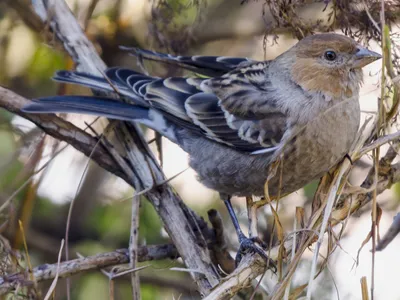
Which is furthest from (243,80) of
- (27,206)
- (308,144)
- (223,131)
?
(27,206)

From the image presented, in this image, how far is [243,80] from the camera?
3379mm

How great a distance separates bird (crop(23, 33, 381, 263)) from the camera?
3.00 m

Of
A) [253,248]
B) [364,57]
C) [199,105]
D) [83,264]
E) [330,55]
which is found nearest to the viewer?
[253,248]

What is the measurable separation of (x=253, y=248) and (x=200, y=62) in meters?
1.11

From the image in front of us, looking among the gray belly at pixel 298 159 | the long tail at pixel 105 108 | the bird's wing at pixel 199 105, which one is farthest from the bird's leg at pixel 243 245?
the long tail at pixel 105 108

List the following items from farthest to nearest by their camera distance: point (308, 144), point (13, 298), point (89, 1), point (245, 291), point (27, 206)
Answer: point (89, 1) < point (27, 206) < point (245, 291) < point (308, 144) < point (13, 298)

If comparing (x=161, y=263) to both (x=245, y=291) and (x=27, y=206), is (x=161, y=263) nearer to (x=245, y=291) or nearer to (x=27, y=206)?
(x=245, y=291)

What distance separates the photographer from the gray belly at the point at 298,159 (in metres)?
2.94

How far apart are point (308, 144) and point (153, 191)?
2.20ft

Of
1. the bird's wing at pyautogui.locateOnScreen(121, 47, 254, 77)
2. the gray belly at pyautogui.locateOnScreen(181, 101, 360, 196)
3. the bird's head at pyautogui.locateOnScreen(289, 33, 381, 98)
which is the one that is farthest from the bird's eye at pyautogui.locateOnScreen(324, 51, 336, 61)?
the bird's wing at pyautogui.locateOnScreen(121, 47, 254, 77)

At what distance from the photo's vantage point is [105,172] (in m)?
3.98

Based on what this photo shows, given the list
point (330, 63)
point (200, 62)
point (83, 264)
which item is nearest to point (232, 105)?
point (200, 62)

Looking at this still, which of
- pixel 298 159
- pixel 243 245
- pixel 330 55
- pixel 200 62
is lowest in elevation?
pixel 243 245

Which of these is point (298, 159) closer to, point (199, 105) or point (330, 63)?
point (330, 63)
